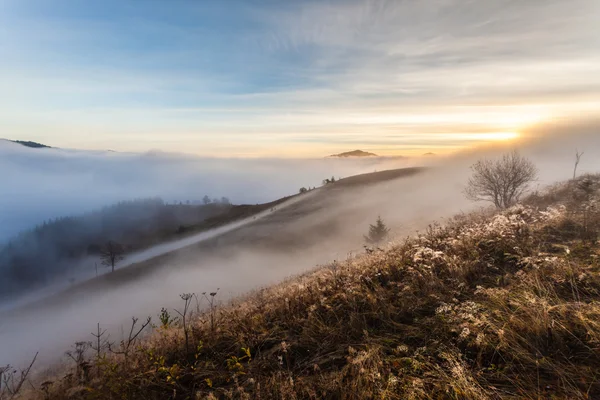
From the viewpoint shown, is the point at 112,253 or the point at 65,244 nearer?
the point at 112,253

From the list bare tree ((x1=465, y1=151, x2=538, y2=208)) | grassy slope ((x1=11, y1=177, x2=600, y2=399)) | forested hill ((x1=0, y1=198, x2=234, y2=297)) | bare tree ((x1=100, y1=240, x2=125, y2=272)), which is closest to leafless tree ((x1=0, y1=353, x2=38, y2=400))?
grassy slope ((x1=11, y1=177, x2=600, y2=399))

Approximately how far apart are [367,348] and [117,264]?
305ft

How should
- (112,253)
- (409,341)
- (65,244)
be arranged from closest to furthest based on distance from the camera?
(409,341)
(112,253)
(65,244)

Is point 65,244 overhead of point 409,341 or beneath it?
beneath

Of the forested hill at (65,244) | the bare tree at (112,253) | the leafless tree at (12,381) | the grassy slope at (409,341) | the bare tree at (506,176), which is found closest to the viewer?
the grassy slope at (409,341)

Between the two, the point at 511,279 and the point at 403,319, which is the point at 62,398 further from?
the point at 511,279

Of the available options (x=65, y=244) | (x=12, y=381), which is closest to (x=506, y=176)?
(x=12, y=381)

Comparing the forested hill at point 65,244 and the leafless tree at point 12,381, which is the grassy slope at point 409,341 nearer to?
the leafless tree at point 12,381

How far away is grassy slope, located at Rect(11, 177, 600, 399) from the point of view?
10.6 feet

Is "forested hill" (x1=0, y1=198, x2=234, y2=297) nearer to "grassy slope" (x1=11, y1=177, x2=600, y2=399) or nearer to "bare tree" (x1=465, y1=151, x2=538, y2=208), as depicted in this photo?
"bare tree" (x1=465, y1=151, x2=538, y2=208)

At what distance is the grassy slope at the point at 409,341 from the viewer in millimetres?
3240

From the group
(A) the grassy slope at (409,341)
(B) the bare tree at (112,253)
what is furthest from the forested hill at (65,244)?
(A) the grassy slope at (409,341)

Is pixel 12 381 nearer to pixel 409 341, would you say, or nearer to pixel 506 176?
pixel 409 341

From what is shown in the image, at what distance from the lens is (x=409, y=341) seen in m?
4.27
